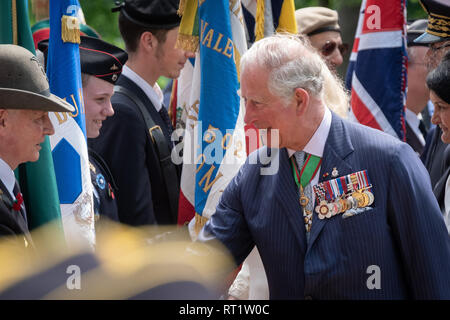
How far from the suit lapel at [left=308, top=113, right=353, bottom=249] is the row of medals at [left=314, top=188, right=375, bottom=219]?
34mm

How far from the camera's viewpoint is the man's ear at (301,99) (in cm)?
319

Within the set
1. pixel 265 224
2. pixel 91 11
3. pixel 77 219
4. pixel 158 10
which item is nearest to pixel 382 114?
pixel 158 10

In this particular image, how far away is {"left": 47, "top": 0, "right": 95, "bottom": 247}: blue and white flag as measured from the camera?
382cm

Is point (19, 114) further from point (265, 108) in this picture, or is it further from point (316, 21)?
point (316, 21)

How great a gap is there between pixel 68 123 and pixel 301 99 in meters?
1.49

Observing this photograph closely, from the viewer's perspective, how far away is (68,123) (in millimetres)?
3902

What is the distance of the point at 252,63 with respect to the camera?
3.22 meters

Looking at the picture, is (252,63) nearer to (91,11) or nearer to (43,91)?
(43,91)

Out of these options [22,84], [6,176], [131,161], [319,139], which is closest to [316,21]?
[131,161]

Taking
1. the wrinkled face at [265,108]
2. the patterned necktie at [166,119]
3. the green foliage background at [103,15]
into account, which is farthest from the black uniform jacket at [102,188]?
the green foliage background at [103,15]

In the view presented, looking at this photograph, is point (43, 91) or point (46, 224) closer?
point (43, 91)

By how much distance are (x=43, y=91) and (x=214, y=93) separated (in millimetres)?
1339

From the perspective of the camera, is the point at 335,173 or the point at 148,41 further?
the point at 148,41

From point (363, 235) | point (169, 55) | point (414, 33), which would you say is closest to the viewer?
point (363, 235)
